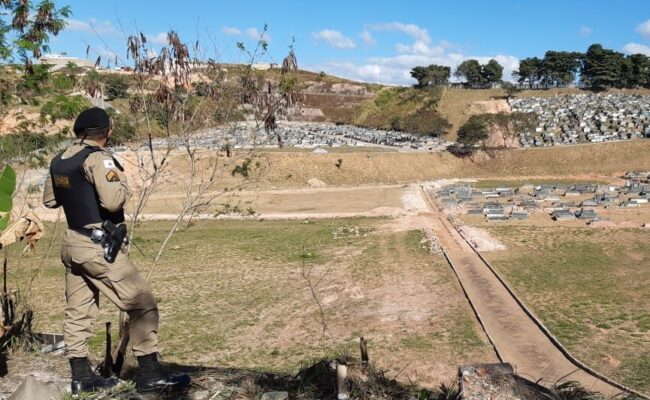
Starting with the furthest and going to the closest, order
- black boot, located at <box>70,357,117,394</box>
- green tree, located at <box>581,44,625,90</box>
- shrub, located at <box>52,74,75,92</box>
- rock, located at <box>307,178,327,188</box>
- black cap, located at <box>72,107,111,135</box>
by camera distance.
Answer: green tree, located at <box>581,44,625,90</box>, rock, located at <box>307,178,327,188</box>, shrub, located at <box>52,74,75,92</box>, black boot, located at <box>70,357,117,394</box>, black cap, located at <box>72,107,111,135</box>

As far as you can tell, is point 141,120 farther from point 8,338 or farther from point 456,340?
point 456,340

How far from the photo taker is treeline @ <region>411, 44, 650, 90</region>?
7456 cm

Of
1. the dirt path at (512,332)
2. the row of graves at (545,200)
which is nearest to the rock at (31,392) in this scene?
the dirt path at (512,332)

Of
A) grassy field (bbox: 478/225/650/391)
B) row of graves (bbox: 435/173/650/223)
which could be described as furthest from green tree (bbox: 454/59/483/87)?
grassy field (bbox: 478/225/650/391)

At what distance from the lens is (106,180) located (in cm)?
388

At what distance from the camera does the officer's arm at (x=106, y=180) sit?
3883 mm

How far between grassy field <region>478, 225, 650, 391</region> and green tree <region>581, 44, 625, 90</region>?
199 feet

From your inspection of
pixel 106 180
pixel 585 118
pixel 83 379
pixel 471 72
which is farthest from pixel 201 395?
pixel 471 72

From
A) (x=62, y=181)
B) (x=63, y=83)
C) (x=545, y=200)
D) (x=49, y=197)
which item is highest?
(x=63, y=83)

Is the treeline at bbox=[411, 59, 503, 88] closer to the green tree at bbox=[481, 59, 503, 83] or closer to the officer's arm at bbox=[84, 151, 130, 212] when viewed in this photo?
the green tree at bbox=[481, 59, 503, 83]

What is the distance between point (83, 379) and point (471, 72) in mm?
92516

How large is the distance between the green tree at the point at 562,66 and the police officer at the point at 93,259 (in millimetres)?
89072

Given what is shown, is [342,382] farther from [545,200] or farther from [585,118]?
[585,118]

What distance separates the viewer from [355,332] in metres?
12.6
